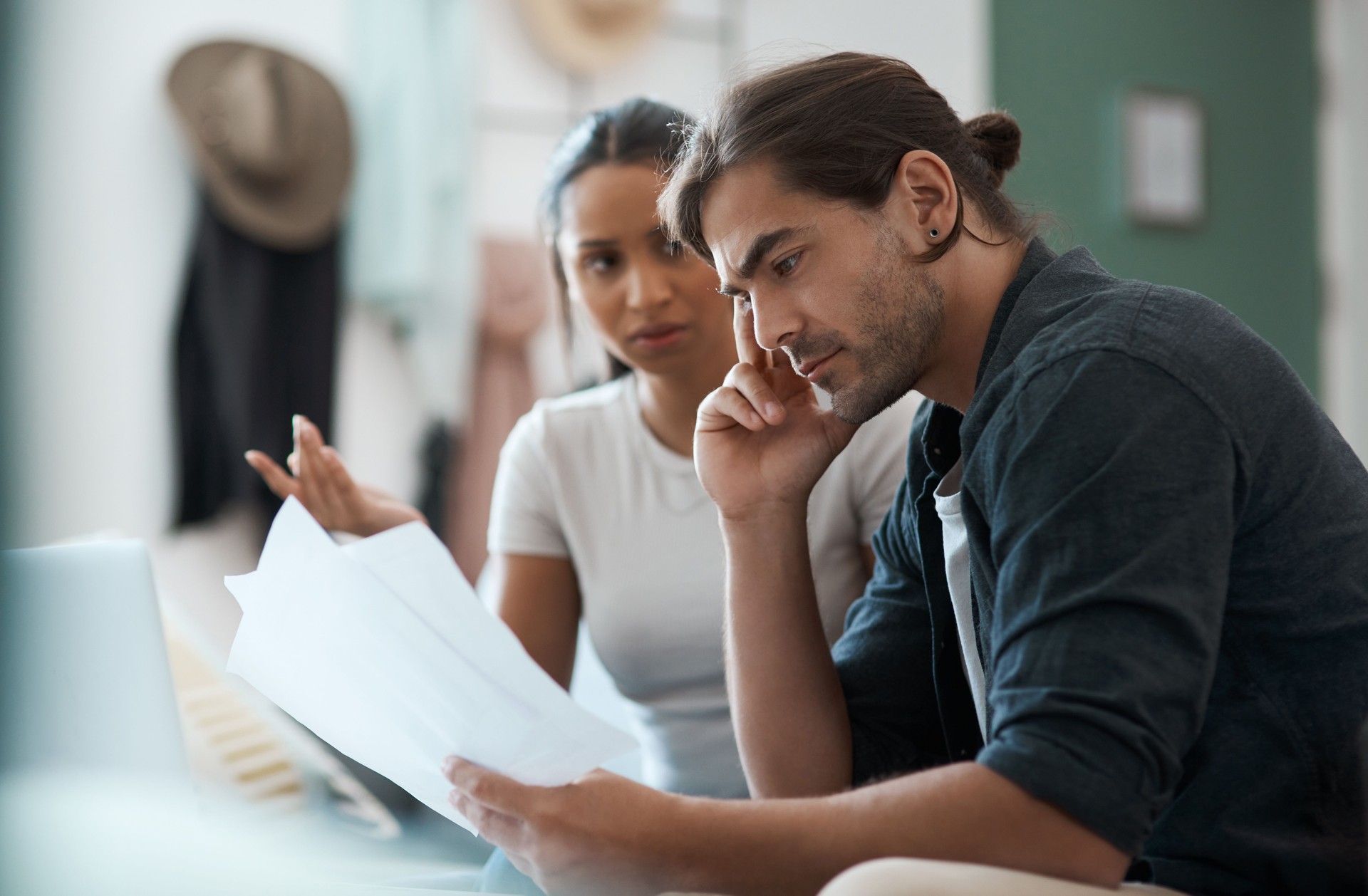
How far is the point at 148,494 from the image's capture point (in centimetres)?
258

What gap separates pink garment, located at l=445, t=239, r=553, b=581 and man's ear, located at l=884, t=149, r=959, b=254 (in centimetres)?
194

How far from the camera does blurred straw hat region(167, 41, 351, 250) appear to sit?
256cm

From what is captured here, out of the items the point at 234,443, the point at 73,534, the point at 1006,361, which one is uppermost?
the point at 1006,361

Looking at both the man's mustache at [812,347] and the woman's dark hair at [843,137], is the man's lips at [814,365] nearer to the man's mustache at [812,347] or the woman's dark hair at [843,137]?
the man's mustache at [812,347]

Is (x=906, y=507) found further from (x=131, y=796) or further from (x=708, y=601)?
(x=131, y=796)

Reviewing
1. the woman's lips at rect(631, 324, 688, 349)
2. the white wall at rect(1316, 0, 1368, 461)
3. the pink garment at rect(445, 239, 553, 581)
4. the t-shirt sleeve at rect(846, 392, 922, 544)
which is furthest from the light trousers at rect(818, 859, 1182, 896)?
the white wall at rect(1316, 0, 1368, 461)

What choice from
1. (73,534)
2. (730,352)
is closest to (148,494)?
(73,534)

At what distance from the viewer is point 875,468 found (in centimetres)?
136

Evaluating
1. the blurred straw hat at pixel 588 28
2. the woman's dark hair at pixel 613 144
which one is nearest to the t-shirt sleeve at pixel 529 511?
the woman's dark hair at pixel 613 144

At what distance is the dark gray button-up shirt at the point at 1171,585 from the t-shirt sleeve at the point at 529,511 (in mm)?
702

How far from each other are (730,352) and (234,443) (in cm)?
147

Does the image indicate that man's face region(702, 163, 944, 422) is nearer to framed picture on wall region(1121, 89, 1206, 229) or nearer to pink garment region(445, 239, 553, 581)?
pink garment region(445, 239, 553, 581)

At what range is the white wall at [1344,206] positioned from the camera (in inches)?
155

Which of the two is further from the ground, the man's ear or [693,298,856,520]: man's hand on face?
the man's ear
